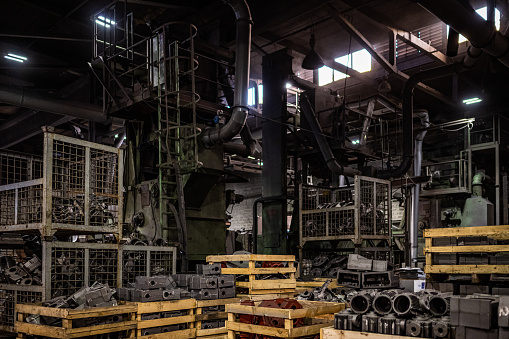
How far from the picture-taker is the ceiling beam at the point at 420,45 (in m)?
12.8

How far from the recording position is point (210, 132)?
9844 millimetres

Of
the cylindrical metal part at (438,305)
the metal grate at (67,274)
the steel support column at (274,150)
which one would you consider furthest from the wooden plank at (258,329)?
the steel support column at (274,150)


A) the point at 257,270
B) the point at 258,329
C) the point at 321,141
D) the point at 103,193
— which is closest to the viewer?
the point at 258,329

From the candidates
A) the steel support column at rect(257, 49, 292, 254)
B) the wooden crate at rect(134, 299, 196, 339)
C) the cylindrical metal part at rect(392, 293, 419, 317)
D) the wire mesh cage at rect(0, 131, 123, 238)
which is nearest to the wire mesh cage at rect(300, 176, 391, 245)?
the steel support column at rect(257, 49, 292, 254)

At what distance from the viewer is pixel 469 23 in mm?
8016

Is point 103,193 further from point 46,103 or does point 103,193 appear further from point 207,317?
point 46,103

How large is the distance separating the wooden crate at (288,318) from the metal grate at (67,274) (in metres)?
2.08

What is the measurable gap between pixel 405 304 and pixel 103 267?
4.29 meters

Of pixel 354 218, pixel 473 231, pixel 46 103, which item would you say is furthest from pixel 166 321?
pixel 46 103

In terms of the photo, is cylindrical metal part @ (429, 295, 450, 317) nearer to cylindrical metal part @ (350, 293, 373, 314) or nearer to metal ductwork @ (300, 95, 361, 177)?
cylindrical metal part @ (350, 293, 373, 314)

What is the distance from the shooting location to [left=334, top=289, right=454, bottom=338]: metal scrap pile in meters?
4.12

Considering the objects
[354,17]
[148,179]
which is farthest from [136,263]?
[354,17]

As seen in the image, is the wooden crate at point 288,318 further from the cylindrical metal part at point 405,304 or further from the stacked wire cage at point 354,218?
the stacked wire cage at point 354,218

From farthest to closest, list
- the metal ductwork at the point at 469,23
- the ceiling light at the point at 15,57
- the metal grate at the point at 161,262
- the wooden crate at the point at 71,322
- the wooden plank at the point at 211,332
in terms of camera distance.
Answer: the ceiling light at the point at 15,57, the metal grate at the point at 161,262, the metal ductwork at the point at 469,23, the wooden plank at the point at 211,332, the wooden crate at the point at 71,322
